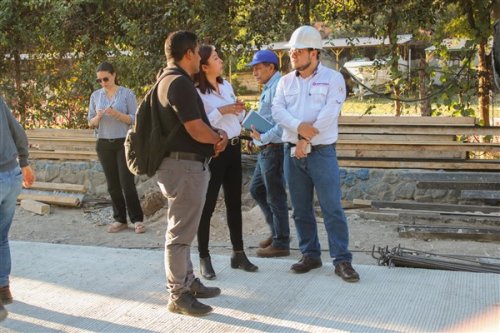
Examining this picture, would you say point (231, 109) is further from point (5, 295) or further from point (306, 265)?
point (5, 295)

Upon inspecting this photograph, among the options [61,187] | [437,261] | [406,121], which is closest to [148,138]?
[437,261]

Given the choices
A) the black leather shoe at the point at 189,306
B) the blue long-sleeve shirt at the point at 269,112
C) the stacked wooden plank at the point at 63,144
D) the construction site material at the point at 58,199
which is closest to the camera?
the black leather shoe at the point at 189,306

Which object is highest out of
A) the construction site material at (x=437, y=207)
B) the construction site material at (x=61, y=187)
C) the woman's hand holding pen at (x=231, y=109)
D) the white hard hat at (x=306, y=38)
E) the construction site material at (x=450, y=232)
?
the white hard hat at (x=306, y=38)

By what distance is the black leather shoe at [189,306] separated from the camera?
157 inches

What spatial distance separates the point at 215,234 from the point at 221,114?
10.4 feet

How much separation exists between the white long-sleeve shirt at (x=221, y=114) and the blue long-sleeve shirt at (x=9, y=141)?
1.28 metres

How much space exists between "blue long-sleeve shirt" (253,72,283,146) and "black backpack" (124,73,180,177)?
4.60 ft

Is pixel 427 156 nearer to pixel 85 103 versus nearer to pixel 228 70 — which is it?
pixel 228 70

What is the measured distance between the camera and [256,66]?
216 inches

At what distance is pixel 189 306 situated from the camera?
3.98 meters

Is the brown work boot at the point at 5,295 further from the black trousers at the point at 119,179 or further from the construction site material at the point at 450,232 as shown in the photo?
the construction site material at the point at 450,232

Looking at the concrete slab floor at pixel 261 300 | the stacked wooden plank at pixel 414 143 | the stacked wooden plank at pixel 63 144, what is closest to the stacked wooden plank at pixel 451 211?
the stacked wooden plank at pixel 414 143

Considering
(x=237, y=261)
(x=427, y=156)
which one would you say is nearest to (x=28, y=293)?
(x=237, y=261)

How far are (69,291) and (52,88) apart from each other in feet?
24.1
